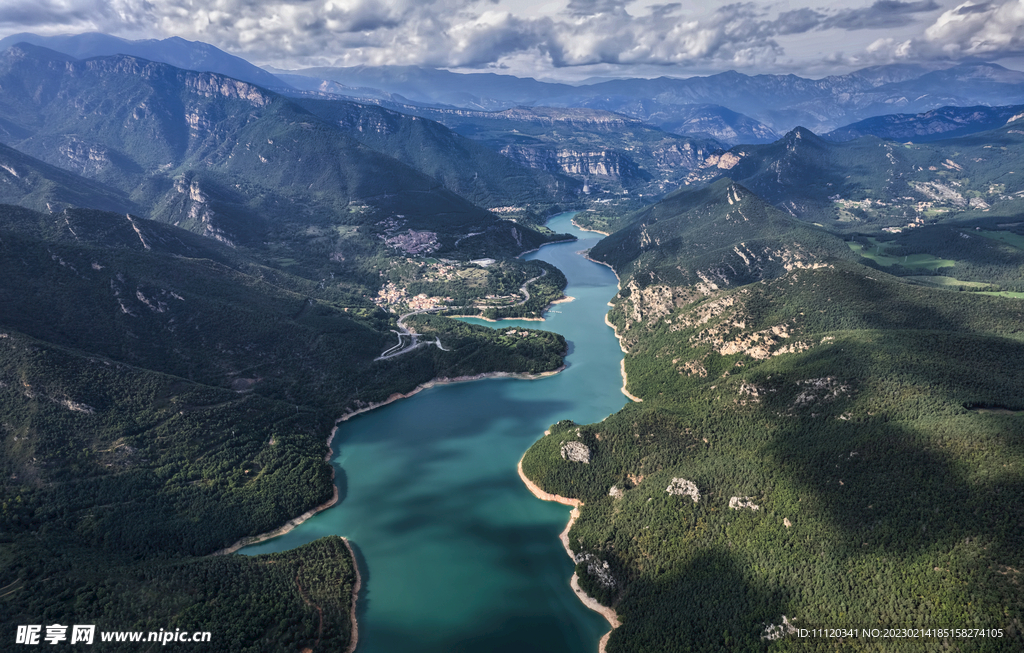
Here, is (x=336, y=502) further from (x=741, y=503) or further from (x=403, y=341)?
(x=403, y=341)

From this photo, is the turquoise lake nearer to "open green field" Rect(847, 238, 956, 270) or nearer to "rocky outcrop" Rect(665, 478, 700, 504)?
"rocky outcrop" Rect(665, 478, 700, 504)

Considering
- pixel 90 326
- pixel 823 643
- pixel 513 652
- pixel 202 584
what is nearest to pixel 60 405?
pixel 90 326

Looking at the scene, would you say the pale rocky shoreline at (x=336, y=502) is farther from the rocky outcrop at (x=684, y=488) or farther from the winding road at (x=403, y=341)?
the rocky outcrop at (x=684, y=488)

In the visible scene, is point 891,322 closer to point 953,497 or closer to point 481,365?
point 953,497

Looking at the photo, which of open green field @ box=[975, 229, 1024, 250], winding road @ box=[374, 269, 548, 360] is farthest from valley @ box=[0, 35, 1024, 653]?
open green field @ box=[975, 229, 1024, 250]

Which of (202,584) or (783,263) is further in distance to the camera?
(783,263)

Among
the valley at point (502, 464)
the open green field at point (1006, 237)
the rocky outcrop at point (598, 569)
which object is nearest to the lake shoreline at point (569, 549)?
the valley at point (502, 464)
